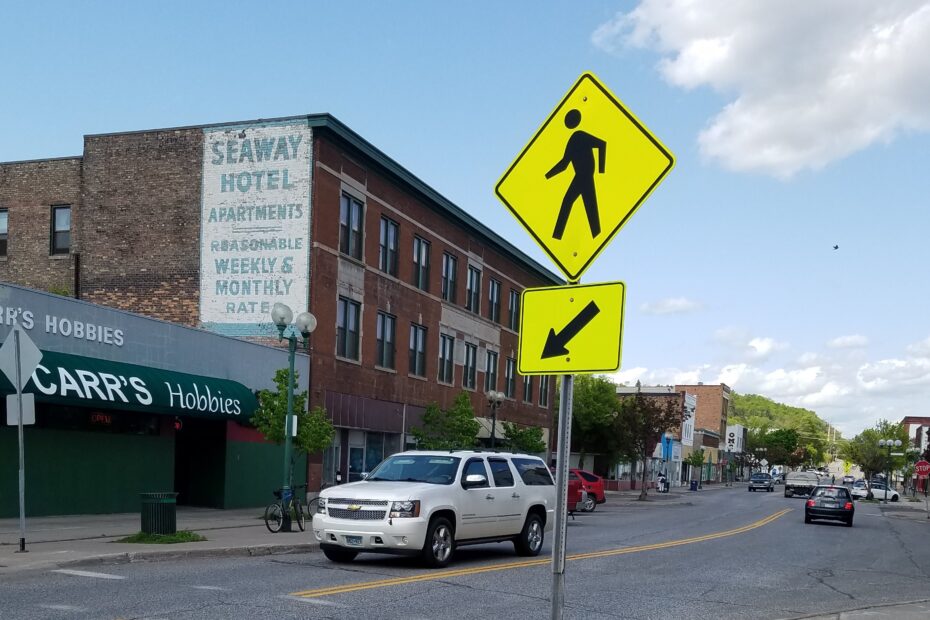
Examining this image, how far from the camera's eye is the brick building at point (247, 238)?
31.7m

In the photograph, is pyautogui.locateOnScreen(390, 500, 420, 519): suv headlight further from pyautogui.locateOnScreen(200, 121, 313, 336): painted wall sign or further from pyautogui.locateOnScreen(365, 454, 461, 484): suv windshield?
pyautogui.locateOnScreen(200, 121, 313, 336): painted wall sign

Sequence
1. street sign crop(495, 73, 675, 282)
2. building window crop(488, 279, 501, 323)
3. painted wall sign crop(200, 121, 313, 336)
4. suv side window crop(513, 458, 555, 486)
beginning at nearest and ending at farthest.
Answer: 1. street sign crop(495, 73, 675, 282)
2. suv side window crop(513, 458, 555, 486)
3. painted wall sign crop(200, 121, 313, 336)
4. building window crop(488, 279, 501, 323)

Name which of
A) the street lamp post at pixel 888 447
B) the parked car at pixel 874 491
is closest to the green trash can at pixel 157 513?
the street lamp post at pixel 888 447

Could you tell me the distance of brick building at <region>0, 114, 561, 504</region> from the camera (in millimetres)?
31734

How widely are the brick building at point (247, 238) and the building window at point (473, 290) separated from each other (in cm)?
721

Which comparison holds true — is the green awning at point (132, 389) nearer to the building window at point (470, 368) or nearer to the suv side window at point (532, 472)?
the suv side window at point (532, 472)

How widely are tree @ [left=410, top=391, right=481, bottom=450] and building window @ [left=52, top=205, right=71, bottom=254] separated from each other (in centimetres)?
1346

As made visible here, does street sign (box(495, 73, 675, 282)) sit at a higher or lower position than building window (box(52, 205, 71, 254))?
lower

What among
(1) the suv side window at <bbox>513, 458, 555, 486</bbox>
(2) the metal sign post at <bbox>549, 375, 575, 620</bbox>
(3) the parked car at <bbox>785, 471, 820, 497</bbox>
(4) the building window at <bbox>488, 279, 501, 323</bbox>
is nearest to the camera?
(2) the metal sign post at <bbox>549, 375, 575, 620</bbox>

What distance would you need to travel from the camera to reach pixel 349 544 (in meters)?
15.5

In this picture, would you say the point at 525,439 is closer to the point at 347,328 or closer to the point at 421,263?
the point at 421,263

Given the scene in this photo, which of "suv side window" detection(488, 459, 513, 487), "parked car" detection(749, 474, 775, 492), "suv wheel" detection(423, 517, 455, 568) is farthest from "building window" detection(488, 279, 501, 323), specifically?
"parked car" detection(749, 474, 775, 492)

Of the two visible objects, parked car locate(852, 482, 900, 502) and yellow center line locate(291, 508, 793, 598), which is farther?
parked car locate(852, 482, 900, 502)

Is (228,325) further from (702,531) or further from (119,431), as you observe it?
(702,531)
